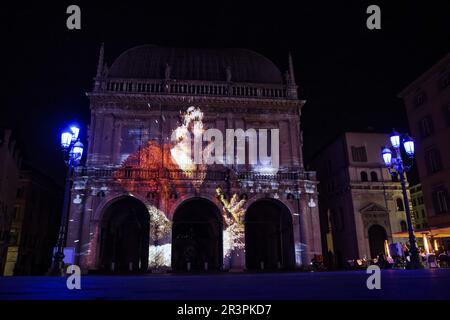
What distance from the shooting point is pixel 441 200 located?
26766 mm

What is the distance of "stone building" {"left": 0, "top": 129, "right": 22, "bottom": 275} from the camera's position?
3469 centimetres

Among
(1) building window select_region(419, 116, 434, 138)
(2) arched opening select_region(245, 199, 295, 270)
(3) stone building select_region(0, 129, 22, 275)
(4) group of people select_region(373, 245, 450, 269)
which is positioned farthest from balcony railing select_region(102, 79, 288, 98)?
(3) stone building select_region(0, 129, 22, 275)

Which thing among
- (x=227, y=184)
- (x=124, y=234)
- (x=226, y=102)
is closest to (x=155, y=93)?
(x=226, y=102)

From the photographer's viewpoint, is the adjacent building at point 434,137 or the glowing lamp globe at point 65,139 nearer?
the glowing lamp globe at point 65,139

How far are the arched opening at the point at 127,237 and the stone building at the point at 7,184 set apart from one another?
1244cm

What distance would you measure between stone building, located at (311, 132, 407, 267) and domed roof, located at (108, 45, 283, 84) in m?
10.9

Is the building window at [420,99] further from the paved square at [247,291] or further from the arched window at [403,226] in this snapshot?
the paved square at [247,291]

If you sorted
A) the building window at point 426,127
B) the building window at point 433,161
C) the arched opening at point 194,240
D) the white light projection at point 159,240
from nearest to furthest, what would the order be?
the white light projection at point 159,240 < the building window at point 433,161 < the building window at point 426,127 < the arched opening at point 194,240

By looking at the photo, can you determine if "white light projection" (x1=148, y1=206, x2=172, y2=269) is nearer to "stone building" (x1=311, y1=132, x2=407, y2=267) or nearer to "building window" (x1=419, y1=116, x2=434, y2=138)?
"stone building" (x1=311, y1=132, x2=407, y2=267)

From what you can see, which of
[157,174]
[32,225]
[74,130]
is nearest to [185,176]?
[157,174]

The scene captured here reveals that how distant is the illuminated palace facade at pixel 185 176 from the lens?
81.8 feet

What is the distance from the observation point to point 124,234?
29.7 m

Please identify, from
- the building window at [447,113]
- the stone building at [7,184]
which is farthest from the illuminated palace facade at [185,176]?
the stone building at [7,184]

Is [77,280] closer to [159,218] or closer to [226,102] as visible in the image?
[159,218]
